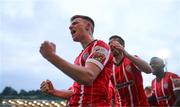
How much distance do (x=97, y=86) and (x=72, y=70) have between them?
70 centimetres

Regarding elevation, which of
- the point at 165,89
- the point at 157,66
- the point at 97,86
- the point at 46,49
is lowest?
the point at 97,86

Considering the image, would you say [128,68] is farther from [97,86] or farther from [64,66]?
[64,66]

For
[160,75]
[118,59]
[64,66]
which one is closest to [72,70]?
[64,66]

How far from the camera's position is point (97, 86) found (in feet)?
12.4

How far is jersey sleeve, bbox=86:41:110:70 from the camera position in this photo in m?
3.67

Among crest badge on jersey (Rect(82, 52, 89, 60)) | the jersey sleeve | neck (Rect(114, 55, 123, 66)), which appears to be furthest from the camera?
neck (Rect(114, 55, 123, 66))

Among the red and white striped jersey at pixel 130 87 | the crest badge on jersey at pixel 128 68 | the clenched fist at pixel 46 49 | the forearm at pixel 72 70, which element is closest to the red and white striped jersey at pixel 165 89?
the red and white striped jersey at pixel 130 87

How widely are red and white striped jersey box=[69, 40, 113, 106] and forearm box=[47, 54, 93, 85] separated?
356 mm

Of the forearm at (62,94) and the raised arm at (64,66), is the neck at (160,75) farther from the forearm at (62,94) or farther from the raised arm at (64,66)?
the raised arm at (64,66)

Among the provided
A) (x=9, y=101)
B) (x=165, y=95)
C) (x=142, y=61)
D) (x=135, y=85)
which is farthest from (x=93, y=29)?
(x=9, y=101)

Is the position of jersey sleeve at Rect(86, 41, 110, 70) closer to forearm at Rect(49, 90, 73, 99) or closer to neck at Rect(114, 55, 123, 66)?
forearm at Rect(49, 90, 73, 99)

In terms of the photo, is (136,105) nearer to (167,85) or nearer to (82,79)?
(167,85)

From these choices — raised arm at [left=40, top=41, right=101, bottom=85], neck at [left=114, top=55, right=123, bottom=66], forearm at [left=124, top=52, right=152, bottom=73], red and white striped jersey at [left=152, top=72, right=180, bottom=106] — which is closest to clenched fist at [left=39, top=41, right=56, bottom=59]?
raised arm at [left=40, top=41, right=101, bottom=85]

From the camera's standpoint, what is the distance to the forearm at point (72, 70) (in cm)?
305
